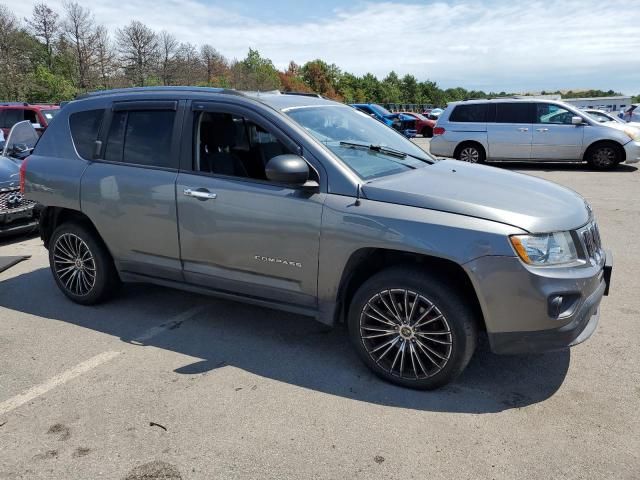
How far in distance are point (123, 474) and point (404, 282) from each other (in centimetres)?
182

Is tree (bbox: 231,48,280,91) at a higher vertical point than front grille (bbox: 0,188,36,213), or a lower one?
higher

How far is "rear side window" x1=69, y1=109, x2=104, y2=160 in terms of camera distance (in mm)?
4410

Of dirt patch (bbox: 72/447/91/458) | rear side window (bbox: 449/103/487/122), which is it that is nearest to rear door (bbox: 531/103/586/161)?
rear side window (bbox: 449/103/487/122)

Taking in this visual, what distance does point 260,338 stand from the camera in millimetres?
4004

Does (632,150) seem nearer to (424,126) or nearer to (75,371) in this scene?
(75,371)

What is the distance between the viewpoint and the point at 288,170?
3195 mm

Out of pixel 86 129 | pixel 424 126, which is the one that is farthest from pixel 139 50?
pixel 86 129

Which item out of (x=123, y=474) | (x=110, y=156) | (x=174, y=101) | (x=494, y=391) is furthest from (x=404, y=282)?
(x=110, y=156)

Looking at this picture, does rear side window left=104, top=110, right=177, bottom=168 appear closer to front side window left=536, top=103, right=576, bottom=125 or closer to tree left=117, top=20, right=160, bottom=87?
front side window left=536, top=103, right=576, bottom=125

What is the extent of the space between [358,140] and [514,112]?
10900 mm

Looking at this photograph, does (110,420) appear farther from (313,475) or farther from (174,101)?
(174,101)

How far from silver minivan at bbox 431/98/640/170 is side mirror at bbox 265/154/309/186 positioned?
11486 millimetres

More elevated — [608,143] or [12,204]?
[608,143]

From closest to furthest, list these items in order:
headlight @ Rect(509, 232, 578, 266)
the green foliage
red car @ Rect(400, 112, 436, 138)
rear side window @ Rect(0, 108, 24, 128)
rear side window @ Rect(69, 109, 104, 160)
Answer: headlight @ Rect(509, 232, 578, 266) < rear side window @ Rect(69, 109, 104, 160) < rear side window @ Rect(0, 108, 24, 128) < red car @ Rect(400, 112, 436, 138) < the green foliage
